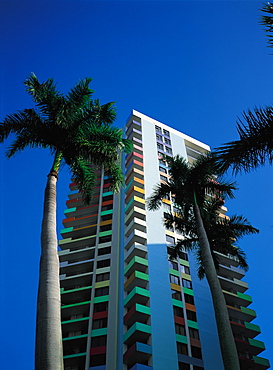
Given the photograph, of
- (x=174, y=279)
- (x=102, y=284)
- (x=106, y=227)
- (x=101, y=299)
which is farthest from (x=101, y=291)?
(x=106, y=227)

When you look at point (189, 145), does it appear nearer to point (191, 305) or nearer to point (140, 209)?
point (140, 209)

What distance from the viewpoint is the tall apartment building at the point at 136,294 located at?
1688 inches

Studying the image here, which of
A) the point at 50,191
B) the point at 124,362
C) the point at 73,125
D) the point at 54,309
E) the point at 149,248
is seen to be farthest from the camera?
the point at 149,248

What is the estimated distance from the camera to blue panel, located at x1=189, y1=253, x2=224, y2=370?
145ft

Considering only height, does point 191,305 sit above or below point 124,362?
above

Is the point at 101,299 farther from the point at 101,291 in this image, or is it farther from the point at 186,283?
the point at 186,283

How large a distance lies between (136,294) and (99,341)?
7.32 meters

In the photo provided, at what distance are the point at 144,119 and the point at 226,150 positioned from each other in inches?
2728

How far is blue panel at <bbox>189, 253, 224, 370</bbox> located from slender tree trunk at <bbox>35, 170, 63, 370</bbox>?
35421mm

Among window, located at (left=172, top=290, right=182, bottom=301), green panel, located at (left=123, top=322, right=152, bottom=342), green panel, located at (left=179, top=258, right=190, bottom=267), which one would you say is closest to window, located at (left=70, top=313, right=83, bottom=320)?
green panel, located at (left=123, top=322, right=152, bottom=342)

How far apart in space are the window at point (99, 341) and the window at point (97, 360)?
4.06 feet

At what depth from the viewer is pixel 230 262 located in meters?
63.6

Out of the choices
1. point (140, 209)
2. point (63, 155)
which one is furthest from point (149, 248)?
point (63, 155)

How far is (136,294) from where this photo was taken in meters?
45.3
